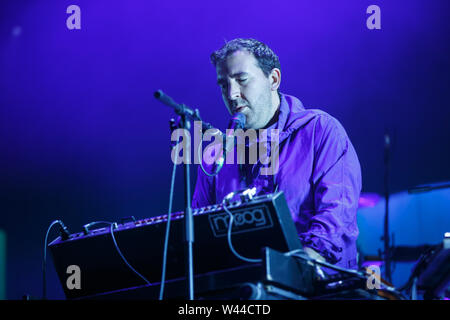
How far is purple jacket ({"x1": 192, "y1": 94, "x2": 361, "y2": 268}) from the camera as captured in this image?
198cm

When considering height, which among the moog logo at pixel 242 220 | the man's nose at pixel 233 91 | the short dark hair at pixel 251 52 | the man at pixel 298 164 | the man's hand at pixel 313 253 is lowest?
the man's hand at pixel 313 253

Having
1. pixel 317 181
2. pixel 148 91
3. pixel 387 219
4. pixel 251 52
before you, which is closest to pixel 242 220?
pixel 317 181

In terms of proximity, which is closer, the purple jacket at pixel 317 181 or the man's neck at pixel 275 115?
the purple jacket at pixel 317 181

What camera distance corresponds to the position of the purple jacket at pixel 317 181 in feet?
6.51

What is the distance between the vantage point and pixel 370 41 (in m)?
3.94

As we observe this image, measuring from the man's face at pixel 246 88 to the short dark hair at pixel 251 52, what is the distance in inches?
1.0

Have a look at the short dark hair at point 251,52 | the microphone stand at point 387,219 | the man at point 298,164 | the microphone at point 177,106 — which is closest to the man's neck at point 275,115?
the man at point 298,164

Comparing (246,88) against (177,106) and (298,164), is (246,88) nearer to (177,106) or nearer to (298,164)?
(298,164)

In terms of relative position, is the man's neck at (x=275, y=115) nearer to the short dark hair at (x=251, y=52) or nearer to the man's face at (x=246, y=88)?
the man's face at (x=246, y=88)

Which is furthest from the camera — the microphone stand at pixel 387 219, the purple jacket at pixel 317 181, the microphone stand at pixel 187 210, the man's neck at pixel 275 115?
the microphone stand at pixel 387 219

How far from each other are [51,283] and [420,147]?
128 inches

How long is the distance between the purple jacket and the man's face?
0.34 ft

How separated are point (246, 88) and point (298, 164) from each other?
49cm

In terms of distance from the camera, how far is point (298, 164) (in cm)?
224
